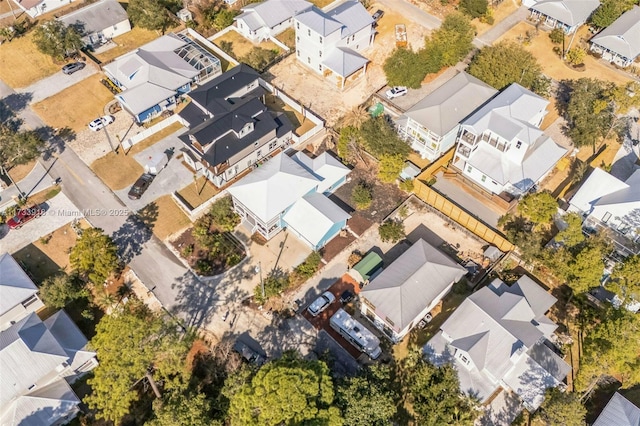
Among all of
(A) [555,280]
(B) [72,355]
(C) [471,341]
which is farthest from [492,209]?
(B) [72,355]

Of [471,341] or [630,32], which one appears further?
[630,32]

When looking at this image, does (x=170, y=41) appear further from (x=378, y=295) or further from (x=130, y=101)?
(x=378, y=295)

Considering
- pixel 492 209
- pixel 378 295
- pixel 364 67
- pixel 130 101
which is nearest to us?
pixel 378 295

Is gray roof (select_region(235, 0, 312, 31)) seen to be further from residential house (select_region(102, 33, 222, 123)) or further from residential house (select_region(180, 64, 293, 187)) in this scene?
residential house (select_region(180, 64, 293, 187))

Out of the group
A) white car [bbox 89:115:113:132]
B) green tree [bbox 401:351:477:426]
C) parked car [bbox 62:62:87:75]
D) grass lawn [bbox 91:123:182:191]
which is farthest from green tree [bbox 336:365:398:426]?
parked car [bbox 62:62:87:75]

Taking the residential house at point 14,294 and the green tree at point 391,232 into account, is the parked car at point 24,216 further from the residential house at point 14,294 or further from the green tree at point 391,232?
the green tree at point 391,232

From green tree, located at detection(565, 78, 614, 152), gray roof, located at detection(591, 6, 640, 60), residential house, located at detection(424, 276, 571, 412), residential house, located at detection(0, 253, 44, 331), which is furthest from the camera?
gray roof, located at detection(591, 6, 640, 60)

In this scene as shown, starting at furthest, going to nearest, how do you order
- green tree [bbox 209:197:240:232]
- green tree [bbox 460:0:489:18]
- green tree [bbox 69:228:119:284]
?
green tree [bbox 460:0:489:18] < green tree [bbox 209:197:240:232] < green tree [bbox 69:228:119:284]
